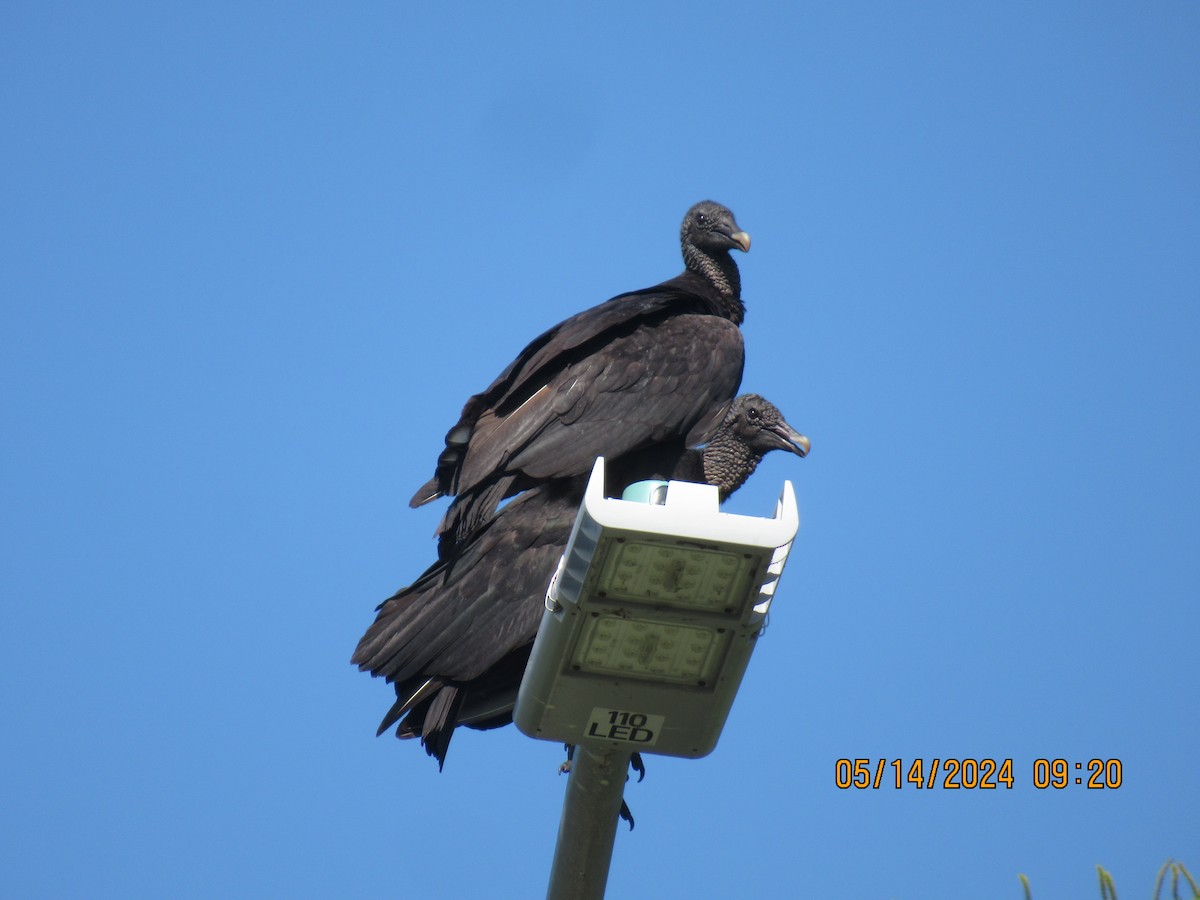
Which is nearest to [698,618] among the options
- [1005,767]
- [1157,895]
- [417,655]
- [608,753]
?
[608,753]

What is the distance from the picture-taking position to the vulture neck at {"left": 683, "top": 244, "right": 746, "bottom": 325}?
5.20 metres

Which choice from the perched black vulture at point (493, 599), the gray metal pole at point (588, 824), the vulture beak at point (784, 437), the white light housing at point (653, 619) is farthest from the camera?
the vulture beak at point (784, 437)

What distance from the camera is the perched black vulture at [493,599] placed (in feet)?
13.2

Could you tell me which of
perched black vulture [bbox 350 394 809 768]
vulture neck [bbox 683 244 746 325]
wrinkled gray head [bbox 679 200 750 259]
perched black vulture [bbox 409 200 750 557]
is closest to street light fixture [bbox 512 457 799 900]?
perched black vulture [bbox 350 394 809 768]

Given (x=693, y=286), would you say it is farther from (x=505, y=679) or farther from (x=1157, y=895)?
(x=1157, y=895)

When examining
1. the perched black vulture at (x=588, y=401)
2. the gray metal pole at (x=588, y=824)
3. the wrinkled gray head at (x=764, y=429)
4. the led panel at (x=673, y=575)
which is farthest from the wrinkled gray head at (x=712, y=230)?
the led panel at (x=673, y=575)

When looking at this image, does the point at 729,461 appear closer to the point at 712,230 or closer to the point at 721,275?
the point at 721,275

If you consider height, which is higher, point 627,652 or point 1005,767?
point 1005,767

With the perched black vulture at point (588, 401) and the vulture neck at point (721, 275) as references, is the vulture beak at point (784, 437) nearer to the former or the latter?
the perched black vulture at point (588, 401)

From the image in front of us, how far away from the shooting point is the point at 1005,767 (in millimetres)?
4777

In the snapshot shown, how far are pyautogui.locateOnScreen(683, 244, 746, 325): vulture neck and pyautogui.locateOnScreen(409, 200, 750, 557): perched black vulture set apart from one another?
0.45 m

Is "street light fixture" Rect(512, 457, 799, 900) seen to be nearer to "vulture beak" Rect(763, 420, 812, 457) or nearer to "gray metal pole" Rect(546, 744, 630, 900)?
"gray metal pole" Rect(546, 744, 630, 900)

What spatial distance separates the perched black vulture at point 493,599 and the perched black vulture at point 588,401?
0.27ft

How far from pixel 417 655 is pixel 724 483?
1109 mm
